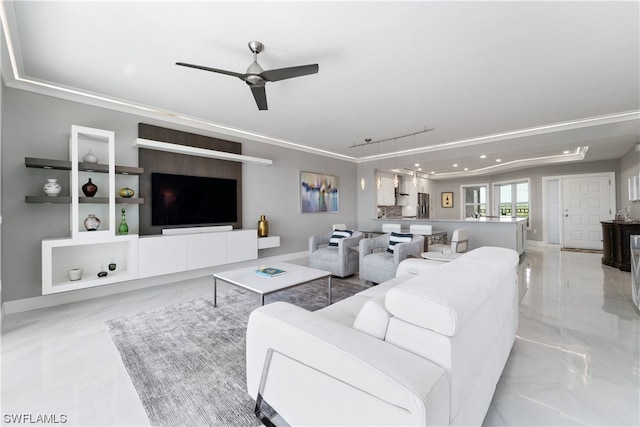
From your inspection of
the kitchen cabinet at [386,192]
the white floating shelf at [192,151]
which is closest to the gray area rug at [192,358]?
the white floating shelf at [192,151]

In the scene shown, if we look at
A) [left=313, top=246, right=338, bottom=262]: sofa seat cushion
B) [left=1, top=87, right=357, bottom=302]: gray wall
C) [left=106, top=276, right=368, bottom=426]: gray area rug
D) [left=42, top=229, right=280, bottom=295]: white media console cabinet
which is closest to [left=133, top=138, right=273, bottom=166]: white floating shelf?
[left=1, top=87, right=357, bottom=302]: gray wall

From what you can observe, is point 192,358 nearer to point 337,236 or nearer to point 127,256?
point 127,256

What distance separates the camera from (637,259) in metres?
3.12

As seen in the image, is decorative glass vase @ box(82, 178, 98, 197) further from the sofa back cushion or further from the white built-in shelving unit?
the sofa back cushion

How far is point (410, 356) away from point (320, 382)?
1.23 feet

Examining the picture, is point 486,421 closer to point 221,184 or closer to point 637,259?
point 637,259

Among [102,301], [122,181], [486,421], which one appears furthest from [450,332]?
[122,181]

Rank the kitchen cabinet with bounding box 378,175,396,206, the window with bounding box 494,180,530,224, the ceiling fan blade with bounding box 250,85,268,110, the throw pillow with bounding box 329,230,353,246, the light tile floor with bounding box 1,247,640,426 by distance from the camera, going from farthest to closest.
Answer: the window with bounding box 494,180,530,224 → the kitchen cabinet with bounding box 378,175,396,206 → the throw pillow with bounding box 329,230,353,246 → the ceiling fan blade with bounding box 250,85,268,110 → the light tile floor with bounding box 1,247,640,426

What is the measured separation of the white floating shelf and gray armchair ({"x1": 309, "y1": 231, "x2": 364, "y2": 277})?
190 centimetres

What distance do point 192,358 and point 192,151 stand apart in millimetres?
3160

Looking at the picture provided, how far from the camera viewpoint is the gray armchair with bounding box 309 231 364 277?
14.1 ft

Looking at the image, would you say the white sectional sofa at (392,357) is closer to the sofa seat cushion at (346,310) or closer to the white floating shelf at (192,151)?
the sofa seat cushion at (346,310)

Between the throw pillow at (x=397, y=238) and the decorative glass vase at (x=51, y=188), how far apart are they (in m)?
4.26

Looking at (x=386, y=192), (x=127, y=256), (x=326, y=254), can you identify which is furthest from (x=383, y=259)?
(x=386, y=192)
